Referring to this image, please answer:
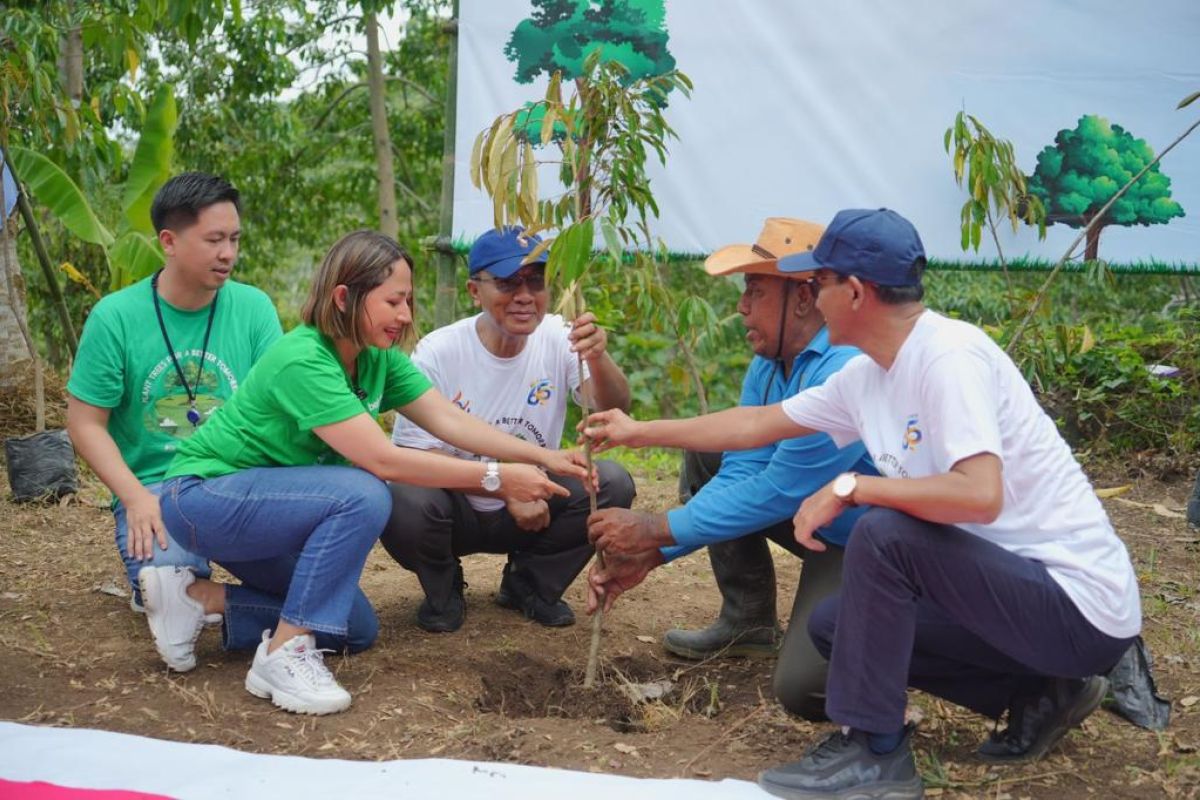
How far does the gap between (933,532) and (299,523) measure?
1517mm

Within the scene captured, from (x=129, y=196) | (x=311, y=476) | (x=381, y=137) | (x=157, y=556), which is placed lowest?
(x=157, y=556)

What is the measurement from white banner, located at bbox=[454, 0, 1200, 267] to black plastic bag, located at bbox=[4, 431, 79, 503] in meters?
1.96

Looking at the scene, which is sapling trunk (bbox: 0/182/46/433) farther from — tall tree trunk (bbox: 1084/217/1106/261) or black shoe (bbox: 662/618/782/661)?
tall tree trunk (bbox: 1084/217/1106/261)

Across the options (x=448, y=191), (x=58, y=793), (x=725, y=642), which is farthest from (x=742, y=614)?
(x=448, y=191)

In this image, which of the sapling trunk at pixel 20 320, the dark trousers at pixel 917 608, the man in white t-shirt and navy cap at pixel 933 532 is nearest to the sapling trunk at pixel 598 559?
the man in white t-shirt and navy cap at pixel 933 532

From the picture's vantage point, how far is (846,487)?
2424 mm

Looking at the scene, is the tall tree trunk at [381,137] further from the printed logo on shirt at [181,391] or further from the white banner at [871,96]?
the printed logo on shirt at [181,391]

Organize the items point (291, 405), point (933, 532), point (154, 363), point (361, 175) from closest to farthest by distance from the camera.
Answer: point (933, 532) < point (291, 405) < point (154, 363) < point (361, 175)

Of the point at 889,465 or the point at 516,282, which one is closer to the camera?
the point at 889,465

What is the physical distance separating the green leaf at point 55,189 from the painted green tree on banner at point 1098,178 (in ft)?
13.4

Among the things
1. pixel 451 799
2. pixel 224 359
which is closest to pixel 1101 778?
pixel 451 799

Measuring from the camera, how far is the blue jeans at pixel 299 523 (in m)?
2.99

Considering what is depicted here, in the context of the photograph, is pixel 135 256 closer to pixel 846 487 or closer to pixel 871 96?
pixel 871 96

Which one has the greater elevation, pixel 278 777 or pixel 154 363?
pixel 154 363
